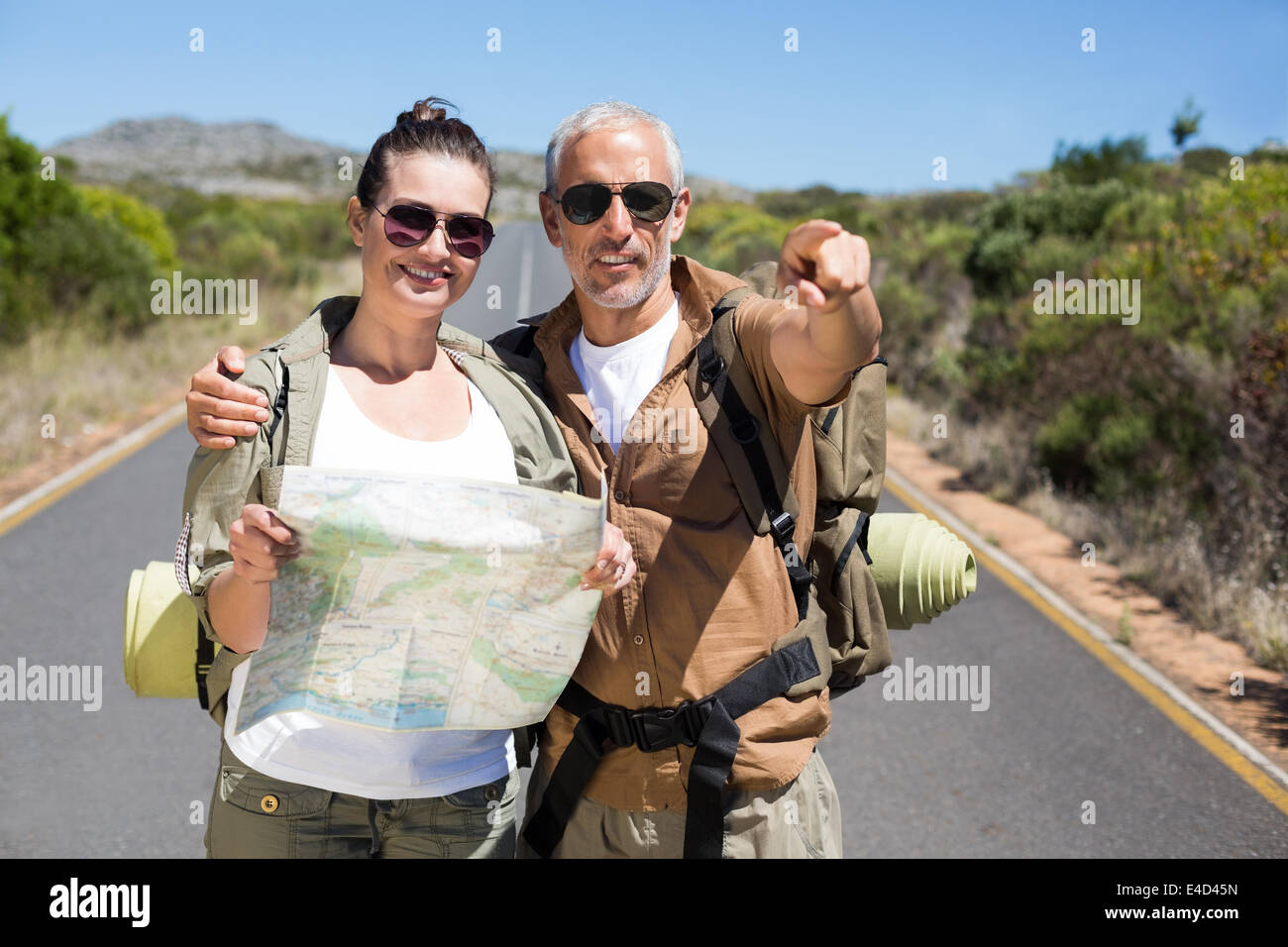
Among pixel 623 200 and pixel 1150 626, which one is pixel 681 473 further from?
pixel 1150 626

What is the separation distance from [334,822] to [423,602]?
0.56 m

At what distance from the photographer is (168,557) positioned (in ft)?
24.9

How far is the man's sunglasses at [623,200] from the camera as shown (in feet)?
7.71

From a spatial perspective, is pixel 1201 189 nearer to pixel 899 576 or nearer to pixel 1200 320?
pixel 1200 320

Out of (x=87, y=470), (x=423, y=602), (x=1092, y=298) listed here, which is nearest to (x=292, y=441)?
(x=423, y=602)

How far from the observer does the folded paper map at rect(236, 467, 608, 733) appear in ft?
6.06

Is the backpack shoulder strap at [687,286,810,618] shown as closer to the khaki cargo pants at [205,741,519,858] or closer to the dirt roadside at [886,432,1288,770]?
the khaki cargo pants at [205,741,519,858]

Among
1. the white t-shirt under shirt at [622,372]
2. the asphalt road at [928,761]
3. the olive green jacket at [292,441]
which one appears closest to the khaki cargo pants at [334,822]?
the olive green jacket at [292,441]

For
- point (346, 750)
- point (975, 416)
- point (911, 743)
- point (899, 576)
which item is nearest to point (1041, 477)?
point (975, 416)

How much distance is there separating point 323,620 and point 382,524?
235 mm

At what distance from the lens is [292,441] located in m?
2.06

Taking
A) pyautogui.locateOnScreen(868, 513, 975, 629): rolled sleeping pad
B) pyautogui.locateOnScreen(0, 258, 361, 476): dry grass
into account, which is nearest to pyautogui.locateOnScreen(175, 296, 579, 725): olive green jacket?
pyautogui.locateOnScreen(868, 513, 975, 629): rolled sleeping pad

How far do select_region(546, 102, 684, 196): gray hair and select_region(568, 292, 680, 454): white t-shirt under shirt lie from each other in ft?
1.03

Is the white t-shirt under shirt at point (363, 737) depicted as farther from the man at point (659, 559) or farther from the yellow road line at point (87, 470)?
the yellow road line at point (87, 470)
